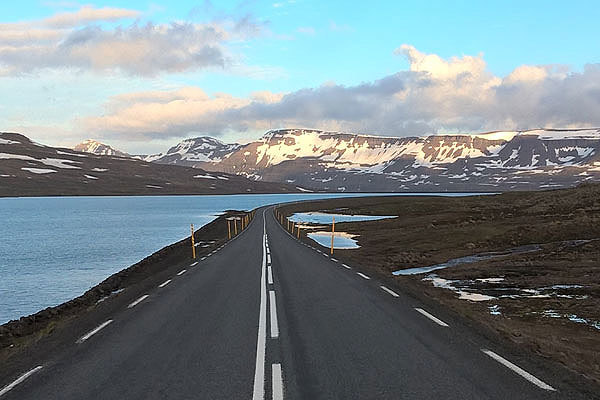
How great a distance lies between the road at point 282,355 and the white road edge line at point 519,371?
18 millimetres

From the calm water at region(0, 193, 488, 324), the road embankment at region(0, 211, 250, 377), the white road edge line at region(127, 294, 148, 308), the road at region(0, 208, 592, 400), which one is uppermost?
the road at region(0, 208, 592, 400)

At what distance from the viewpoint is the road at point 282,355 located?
820 cm

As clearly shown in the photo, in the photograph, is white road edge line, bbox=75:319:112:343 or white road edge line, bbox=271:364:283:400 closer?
white road edge line, bbox=271:364:283:400

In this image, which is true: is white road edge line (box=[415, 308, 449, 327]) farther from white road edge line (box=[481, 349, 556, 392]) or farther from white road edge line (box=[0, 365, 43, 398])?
white road edge line (box=[0, 365, 43, 398])

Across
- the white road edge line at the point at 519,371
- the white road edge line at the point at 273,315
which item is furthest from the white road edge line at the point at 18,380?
the white road edge line at the point at 519,371

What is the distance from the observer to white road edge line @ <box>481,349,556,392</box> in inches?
326

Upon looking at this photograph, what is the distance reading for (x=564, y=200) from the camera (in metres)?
59.0

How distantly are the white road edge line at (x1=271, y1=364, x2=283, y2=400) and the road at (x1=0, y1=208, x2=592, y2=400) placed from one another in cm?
2

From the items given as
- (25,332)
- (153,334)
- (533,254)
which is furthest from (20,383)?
(533,254)

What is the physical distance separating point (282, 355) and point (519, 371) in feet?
13.6

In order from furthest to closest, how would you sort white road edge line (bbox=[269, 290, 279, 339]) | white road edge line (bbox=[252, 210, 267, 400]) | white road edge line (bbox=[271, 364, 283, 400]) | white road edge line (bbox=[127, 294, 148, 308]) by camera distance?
white road edge line (bbox=[127, 294, 148, 308])
white road edge line (bbox=[269, 290, 279, 339])
white road edge line (bbox=[252, 210, 267, 400])
white road edge line (bbox=[271, 364, 283, 400])

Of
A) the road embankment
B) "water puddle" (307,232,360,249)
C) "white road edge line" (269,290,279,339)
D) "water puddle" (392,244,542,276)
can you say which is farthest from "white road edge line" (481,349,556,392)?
"water puddle" (307,232,360,249)

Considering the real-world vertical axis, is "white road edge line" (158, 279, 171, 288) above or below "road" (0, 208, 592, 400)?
below

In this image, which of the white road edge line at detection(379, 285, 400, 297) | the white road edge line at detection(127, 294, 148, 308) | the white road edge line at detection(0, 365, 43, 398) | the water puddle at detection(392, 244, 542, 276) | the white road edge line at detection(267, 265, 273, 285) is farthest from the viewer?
the water puddle at detection(392, 244, 542, 276)
